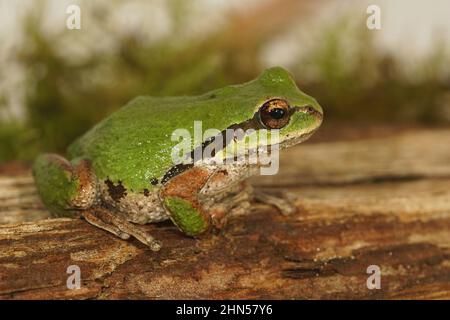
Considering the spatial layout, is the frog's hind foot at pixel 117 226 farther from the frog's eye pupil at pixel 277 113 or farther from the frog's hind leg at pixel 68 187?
the frog's eye pupil at pixel 277 113

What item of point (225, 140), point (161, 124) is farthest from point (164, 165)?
point (225, 140)

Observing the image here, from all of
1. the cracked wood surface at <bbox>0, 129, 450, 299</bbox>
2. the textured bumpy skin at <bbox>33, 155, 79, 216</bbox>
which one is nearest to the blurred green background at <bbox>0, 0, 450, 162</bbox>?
the cracked wood surface at <bbox>0, 129, 450, 299</bbox>

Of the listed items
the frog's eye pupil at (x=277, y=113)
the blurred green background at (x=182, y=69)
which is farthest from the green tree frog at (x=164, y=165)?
the blurred green background at (x=182, y=69)

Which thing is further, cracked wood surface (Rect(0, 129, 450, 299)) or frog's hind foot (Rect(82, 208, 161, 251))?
frog's hind foot (Rect(82, 208, 161, 251))

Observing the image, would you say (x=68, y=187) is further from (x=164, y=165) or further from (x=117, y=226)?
(x=164, y=165)

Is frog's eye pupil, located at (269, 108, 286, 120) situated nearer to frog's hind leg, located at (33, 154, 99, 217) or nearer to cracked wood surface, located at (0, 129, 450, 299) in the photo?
cracked wood surface, located at (0, 129, 450, 299)

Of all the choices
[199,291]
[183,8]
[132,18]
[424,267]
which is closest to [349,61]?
[183,8]

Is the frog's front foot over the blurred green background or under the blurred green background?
under

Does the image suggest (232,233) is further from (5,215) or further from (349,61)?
(349,61)
